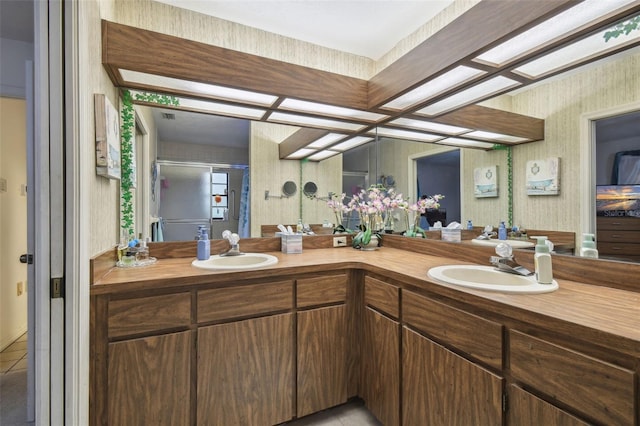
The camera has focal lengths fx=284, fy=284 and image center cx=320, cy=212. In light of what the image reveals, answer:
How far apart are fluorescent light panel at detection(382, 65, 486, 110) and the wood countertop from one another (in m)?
1.04

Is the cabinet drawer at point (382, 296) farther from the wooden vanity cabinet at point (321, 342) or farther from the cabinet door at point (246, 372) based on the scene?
the cabinet door at point (246, 372)

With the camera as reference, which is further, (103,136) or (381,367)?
(381,367)

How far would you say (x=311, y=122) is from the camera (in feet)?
7.22

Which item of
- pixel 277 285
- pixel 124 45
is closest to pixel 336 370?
pixel 277 285

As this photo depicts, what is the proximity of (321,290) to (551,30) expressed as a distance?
1581 mm

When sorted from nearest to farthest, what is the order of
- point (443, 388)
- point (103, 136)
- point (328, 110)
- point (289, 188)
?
1. point (443, 388)
2. point (103, 136)
3. point (328, 110)
4. point (289, 188)

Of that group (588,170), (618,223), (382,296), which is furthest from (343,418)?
(588,170)

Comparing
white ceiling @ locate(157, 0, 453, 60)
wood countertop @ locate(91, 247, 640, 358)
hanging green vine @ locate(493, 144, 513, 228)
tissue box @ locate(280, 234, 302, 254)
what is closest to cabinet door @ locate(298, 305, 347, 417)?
wood countertop @ locate(91, 247, 640, 358)

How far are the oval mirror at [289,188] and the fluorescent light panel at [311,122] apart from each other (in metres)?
0.46

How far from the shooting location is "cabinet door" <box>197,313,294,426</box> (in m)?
1.35

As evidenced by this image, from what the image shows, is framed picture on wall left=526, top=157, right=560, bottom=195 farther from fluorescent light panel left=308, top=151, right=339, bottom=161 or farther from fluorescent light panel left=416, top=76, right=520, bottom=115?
fluorescent light panel left=308, top=151, right=339, bottom=161

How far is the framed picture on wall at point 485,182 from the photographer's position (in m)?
1.61

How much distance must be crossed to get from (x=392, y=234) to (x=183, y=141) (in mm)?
1697

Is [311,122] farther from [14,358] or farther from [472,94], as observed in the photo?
[14,358]
